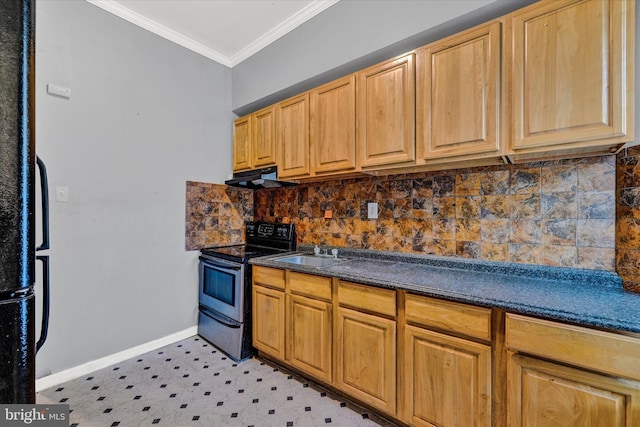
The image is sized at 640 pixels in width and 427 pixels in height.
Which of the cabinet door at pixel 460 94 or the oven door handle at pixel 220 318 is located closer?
the cabinet door at pixel 460 94

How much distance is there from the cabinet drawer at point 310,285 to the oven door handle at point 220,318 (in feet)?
2.28

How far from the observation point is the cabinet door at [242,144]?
2996mm

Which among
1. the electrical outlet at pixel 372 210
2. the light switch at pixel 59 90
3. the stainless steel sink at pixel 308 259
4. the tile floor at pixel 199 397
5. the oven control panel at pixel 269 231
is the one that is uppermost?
the light switch at pixel 59 90

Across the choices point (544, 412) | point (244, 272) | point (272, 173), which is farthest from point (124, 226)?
point (544, 412)

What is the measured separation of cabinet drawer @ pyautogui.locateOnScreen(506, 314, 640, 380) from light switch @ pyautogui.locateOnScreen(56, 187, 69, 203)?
2.87 m

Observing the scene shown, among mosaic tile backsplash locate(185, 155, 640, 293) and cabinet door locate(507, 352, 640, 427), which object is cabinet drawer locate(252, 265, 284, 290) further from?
cabinet door locate(507, 352, 640, 427)

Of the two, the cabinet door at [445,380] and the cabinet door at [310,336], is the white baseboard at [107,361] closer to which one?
the cabinet door at [310,336]

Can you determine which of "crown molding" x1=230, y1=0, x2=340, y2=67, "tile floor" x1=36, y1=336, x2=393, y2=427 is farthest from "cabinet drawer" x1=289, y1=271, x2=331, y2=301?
"crown molding" x1=230, y1=0, x2=340, y2=67

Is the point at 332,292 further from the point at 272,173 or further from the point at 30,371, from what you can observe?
the point at 30,371

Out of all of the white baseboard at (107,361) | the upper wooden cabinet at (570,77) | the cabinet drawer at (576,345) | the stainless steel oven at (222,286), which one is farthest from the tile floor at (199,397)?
the upper wooden cabinet at (570,77)

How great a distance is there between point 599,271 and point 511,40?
1.27m

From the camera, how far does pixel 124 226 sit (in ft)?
8.02

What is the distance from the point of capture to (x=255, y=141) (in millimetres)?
2910

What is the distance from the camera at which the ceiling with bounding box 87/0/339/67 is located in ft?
7.60
